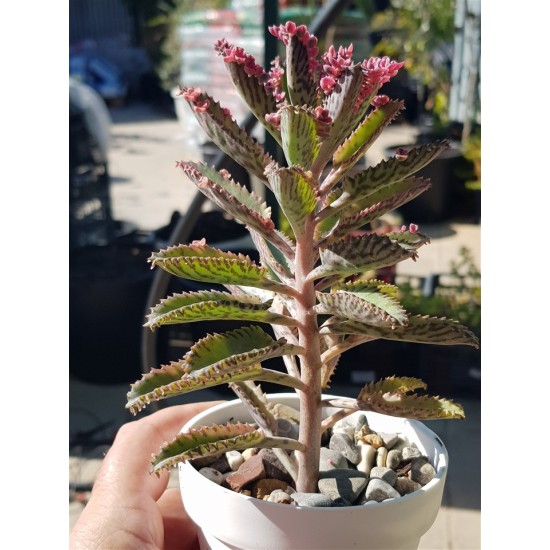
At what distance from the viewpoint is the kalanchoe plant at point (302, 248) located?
663 mm

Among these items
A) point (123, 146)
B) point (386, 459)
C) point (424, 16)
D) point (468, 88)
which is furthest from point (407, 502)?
point (123, 146)

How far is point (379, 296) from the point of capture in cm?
65

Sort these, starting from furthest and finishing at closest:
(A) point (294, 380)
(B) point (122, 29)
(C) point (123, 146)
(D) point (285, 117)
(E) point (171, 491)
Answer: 1. (B) point (122, 29)
2. (C) point (123, 146)
3. (E) point (171, 491)
4. (A) point (294, 380)
5. (D) point (285, 117)

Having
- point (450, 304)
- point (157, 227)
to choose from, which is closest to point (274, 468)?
point (450, 304)

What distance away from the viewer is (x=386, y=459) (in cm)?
84

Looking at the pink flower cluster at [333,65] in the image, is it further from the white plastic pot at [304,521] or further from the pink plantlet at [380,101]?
the white plastic pot at [304,521]

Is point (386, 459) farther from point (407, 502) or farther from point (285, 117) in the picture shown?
point (285, 117)

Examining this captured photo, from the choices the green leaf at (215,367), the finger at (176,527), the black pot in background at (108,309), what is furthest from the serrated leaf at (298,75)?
the black pot in background at (108,309)

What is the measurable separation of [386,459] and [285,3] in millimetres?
4369

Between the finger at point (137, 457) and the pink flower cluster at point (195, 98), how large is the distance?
15.3 inches

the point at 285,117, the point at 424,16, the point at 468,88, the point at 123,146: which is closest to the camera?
the point at 285,117

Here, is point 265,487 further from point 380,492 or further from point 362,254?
point 362,254

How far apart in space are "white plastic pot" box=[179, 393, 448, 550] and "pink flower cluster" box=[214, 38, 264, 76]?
39 cm

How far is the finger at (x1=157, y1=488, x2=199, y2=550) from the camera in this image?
35.9 inches
